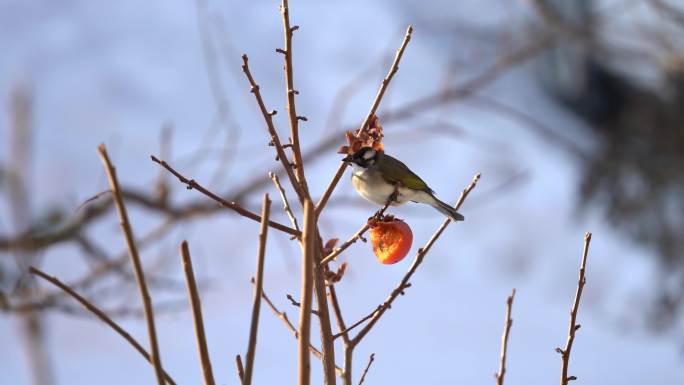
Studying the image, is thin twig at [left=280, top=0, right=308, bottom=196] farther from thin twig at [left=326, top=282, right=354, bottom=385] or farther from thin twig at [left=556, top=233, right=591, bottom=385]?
thin twig at [left=556, top=233, right=591, bottom=385]

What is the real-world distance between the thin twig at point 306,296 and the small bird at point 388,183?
33cm

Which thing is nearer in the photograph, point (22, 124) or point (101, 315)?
point (101, 315)

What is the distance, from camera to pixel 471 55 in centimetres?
315

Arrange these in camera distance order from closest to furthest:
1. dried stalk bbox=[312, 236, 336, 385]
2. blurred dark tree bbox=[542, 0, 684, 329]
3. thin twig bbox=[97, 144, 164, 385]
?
thin twig bbox=[97, 144, 164, 385] → dried stalk bbox=[312, 236, 336, 385] → blurred dark tree bbox=[542, 0, 684, 329]

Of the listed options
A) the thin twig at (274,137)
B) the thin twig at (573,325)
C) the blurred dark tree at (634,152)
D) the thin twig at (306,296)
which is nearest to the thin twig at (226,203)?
the thin twig at (274,137)

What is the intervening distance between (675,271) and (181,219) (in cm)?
304

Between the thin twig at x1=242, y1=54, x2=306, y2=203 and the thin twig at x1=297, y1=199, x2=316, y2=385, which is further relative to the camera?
the thin twig at x1=242, y1=54, x2=306, y2=203

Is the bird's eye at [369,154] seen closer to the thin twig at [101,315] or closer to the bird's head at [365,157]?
the bird's head at [365,157]

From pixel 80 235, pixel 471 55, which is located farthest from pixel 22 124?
pixel 471 55

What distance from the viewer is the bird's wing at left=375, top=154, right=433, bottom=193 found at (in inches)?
37.2

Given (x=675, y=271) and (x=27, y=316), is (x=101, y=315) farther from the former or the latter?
(x=675, y=271)

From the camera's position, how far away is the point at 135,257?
1.41 feet

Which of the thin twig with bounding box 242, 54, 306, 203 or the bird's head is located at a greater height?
the bird's head

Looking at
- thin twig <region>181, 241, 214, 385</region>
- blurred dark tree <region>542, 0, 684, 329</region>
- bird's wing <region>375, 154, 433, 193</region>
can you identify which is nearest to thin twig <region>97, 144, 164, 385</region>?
thin twig <region>181, 241, 214, 385</region>
